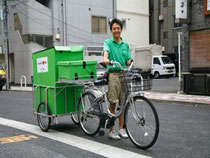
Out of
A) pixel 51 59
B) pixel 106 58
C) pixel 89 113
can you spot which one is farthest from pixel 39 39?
pixel 106 58

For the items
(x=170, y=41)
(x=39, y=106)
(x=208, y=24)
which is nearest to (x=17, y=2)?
(x=170, y=41)

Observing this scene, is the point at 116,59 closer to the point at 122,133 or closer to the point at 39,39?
the point at 122,133

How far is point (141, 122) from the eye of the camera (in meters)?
4.43

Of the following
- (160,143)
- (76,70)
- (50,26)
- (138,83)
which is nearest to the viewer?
(138,83)

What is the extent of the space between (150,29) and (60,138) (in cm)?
3267

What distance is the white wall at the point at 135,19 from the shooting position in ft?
101

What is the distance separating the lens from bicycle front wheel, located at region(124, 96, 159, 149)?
419 centimetres

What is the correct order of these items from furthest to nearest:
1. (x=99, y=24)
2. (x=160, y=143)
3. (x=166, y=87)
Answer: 1. (x=99, y=24)
2. (x=166, y=87)
3. (x=160, y=143)

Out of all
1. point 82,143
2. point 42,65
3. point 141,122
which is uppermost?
point 42,65

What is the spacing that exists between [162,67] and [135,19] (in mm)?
9635

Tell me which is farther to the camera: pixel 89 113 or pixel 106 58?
pixel 89 113

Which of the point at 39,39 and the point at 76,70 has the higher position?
the point at 39,39

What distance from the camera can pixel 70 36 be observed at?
2680cm

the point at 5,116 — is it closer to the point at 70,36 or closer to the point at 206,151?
the point at 206,151
